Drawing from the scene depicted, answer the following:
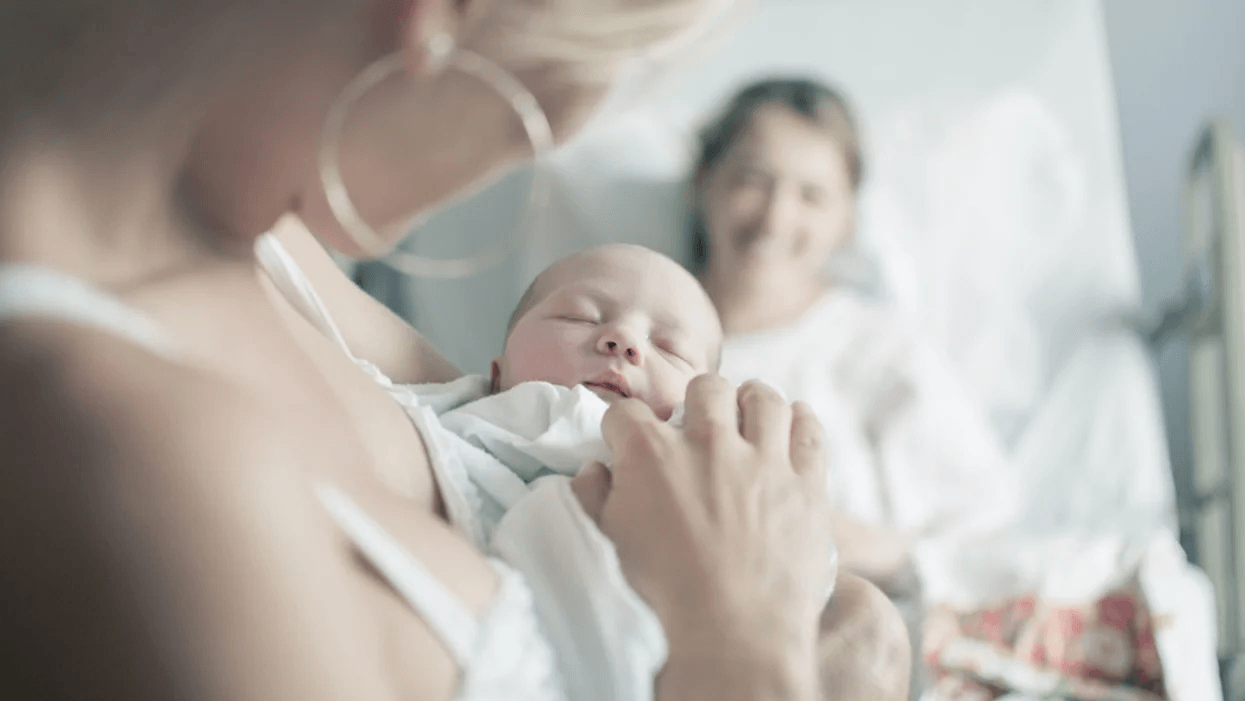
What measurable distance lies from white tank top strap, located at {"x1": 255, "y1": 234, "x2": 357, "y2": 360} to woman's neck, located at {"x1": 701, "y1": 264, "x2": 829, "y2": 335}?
68 cm

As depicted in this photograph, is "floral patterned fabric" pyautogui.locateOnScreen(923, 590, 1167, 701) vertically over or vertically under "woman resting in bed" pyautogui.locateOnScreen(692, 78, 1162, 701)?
under

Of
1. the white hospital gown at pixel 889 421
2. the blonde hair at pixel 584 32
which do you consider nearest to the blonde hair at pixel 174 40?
the blonde hair at pixel 584 32

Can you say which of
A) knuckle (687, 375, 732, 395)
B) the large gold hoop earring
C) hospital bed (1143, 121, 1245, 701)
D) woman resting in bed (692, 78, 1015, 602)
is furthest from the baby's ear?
hospital bed (1143, 121, 1245, 701)

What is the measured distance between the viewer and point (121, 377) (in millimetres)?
323

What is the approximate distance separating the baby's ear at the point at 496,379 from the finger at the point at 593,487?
25 centimetres

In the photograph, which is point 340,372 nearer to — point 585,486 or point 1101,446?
point 585,486

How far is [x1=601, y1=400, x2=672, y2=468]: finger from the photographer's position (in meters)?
0.54

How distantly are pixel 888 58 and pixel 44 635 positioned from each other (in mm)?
2143

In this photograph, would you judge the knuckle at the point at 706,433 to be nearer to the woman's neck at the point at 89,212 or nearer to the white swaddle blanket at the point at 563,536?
the white swaddle blanket at the point at 563,536

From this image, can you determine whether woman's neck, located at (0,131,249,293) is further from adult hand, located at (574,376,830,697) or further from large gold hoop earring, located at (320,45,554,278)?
adult hand, located at (574,376,830,697)

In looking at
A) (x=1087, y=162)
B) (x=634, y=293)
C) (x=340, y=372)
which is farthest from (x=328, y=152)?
(x=1087, y=162)

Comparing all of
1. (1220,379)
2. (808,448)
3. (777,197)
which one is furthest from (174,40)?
(1220,379)

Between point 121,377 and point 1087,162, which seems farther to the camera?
point 1087,162

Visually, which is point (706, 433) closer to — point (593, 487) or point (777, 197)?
point (593, 487)
